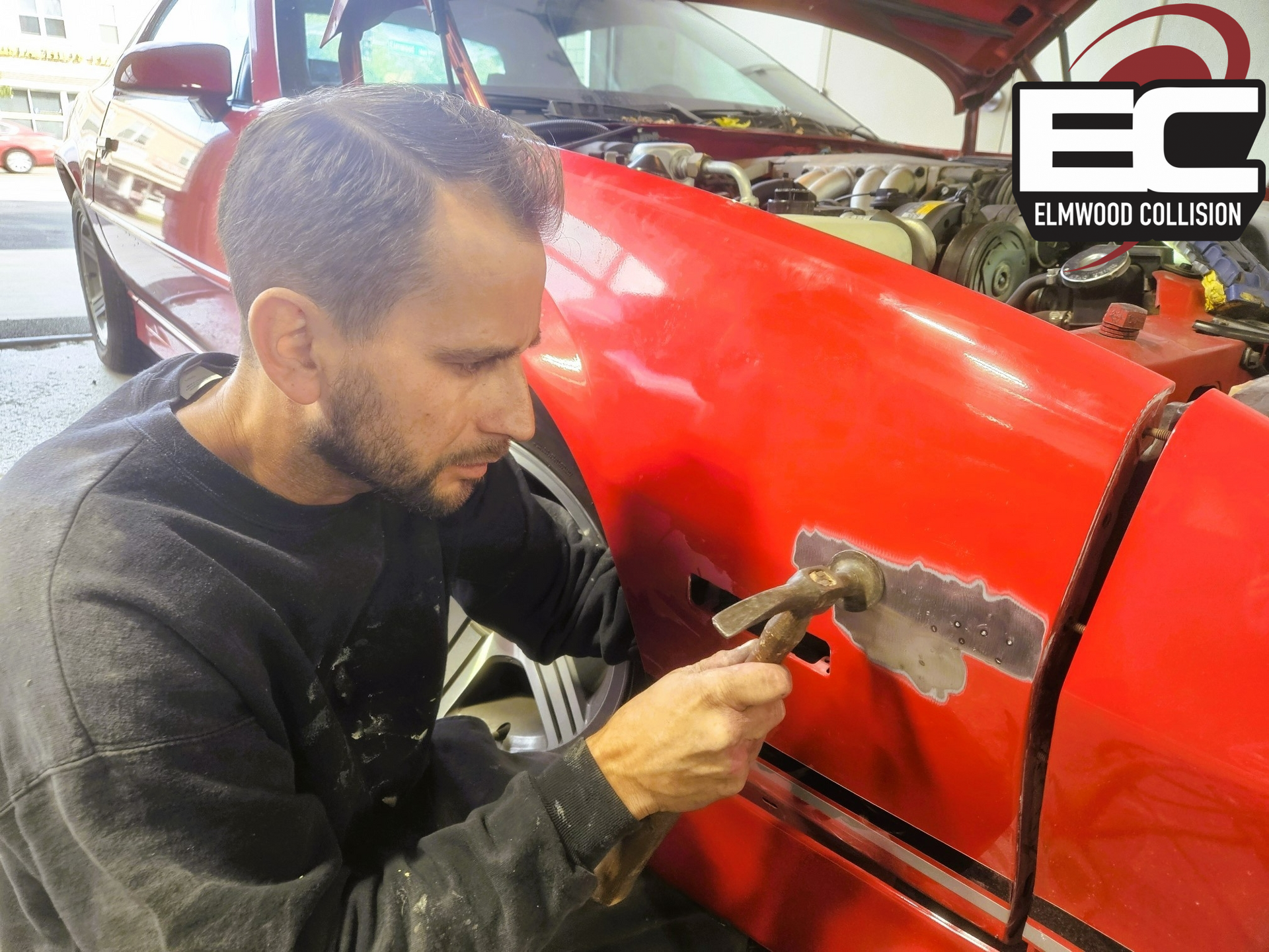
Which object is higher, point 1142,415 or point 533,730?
point 1142,415

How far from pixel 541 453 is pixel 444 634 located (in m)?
0.27

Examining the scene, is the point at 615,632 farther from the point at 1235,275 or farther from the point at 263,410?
the point at 1235,275

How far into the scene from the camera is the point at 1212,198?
156 cm

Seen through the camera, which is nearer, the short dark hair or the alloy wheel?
the short dark hair

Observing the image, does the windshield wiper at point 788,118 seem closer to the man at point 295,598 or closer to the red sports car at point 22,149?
the man at point 295,598

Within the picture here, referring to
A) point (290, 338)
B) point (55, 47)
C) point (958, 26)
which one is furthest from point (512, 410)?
point (55, 47)

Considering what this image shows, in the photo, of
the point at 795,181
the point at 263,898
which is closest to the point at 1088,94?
the point at 795,181

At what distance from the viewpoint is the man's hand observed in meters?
0.72

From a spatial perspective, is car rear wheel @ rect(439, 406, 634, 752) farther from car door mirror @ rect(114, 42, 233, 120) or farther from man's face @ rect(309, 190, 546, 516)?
car door mirror @ rect(114, 42, 233, 120)

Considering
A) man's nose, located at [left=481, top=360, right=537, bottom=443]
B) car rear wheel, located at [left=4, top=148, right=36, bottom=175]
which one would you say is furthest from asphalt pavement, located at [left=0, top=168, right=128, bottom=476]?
man's nose, located at [left=481, top=360, right=537, bottom=443]

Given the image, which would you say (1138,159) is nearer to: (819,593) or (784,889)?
(819,593)

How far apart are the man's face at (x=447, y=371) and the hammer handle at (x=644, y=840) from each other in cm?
31

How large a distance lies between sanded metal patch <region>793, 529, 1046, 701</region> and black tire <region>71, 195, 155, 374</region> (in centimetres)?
263

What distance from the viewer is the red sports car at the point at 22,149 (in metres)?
3.23
